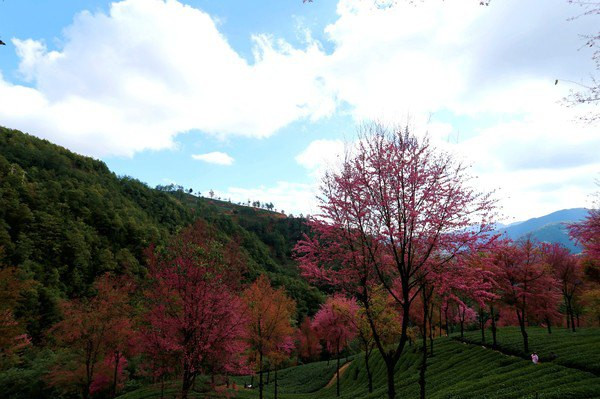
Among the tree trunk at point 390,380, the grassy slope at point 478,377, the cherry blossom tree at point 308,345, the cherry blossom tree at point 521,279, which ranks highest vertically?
the cherry blossom tree at point 521,279

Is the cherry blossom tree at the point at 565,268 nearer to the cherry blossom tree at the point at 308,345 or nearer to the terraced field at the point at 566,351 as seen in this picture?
the terraced field at the point at 566,351

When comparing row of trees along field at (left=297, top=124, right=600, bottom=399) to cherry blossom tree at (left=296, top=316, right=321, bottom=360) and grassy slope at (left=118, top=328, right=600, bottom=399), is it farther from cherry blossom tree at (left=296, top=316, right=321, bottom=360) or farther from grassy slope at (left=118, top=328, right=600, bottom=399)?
cherry blossom tree at (left=296, top=316, right=321, bottom=360)

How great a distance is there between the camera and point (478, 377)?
22.2 m

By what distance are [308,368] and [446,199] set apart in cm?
5878

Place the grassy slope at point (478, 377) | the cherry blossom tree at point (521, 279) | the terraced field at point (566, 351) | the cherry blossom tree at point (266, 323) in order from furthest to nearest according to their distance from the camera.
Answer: the cherry blossom tree at point (266, 323), the cherry blossom tree at point (521, 279), the terraced field at point (566, 351), the grassy slope at point (478, 377)

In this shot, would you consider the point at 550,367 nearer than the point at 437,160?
No

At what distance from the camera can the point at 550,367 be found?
19.0m

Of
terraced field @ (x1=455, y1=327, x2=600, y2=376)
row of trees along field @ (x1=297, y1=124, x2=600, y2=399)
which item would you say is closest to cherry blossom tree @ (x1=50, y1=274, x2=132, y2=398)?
row of trees along field @ (x1=297, y1=124, x2=600, y2=399)

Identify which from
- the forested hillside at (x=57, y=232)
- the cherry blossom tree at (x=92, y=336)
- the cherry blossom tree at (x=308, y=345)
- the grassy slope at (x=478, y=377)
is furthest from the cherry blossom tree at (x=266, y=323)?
the cherry blossom tree at (x=308, y=345)

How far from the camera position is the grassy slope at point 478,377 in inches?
605

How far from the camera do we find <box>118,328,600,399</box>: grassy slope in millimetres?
15359

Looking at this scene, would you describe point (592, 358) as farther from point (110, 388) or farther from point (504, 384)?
point (110, 388)

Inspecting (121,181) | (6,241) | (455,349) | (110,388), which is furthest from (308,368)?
(121,181)

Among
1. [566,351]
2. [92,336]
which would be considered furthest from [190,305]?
[566,351]
